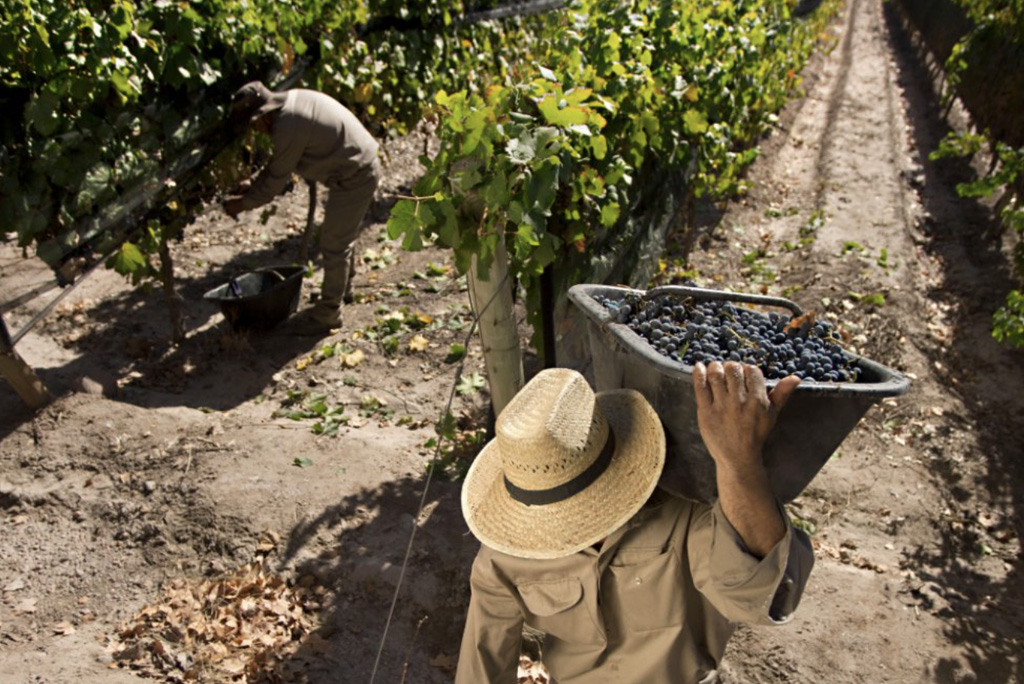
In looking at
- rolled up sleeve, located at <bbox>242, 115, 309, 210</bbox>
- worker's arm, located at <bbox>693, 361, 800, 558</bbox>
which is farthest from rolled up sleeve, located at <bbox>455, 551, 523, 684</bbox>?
rolled up sleeve, located at <bbox>242, 115, 309, 210</bbox>

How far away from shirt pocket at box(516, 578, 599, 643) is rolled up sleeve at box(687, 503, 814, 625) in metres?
0.39

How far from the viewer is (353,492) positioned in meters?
4.28

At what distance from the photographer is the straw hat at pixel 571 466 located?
67.4 inches

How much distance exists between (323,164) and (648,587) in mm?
5236

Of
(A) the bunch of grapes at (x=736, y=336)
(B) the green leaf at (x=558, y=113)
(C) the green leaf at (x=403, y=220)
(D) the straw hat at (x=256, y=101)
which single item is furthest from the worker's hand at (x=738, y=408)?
(D) the straw hat at (x=256, y=101)

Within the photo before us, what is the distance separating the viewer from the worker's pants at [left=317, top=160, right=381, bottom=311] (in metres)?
6.49

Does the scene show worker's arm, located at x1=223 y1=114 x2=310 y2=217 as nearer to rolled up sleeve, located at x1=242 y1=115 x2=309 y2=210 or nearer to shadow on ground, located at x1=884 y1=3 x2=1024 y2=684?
rolled up sleeve, located at x1=242 y1=115 x2=309 y2=210

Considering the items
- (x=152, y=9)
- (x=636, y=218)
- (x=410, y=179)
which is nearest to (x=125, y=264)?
(x=152, y=9)

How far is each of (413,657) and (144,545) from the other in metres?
1.62

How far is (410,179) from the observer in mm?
9859

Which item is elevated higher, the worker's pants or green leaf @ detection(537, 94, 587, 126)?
green leaf @ detection(537, 94, 587, 126)

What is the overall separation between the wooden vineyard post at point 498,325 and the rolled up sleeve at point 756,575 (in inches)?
57.5

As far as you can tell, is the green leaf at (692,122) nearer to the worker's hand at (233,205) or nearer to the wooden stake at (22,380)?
the worker's hand at (233,205)

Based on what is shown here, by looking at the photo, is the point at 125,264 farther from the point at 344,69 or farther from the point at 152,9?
the point at 344,69
